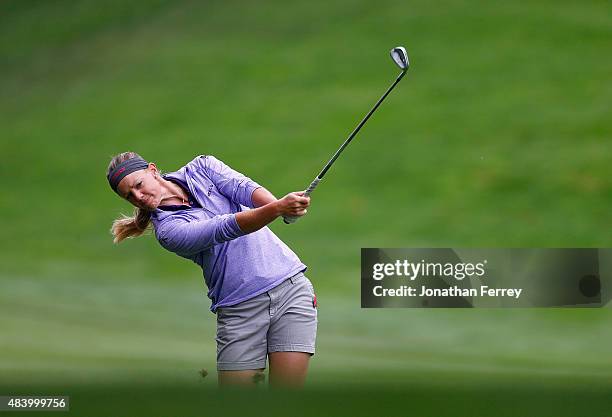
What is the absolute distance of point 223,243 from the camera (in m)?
3.81

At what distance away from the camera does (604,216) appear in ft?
56.3

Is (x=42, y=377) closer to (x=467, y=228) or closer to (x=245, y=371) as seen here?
(x=245, y=371)

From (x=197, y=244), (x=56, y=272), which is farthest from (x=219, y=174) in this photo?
(x=56, y=272)

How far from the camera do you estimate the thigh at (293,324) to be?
12.6 feet

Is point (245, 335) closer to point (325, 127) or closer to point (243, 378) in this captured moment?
point (243, 378)

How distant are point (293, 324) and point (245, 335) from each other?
0.16 metres

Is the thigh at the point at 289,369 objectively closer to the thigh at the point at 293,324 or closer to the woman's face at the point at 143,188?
the thigh at the point at 293,324

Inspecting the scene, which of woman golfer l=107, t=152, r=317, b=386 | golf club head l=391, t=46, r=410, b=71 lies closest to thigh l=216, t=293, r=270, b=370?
woman golfer l=107, t=152, r=317, b=386

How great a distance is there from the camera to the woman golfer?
3814 millimetres

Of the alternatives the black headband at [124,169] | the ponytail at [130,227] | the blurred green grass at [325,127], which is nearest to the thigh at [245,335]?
the ponytail at [130,227]

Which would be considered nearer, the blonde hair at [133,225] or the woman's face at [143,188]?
the woman's face at [143,188]

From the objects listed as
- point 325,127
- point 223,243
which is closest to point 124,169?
point 223,243

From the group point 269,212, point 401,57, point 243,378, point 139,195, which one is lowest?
point 243,378

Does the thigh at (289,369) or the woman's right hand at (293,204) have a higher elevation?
the woman's right hand at (293,204)
